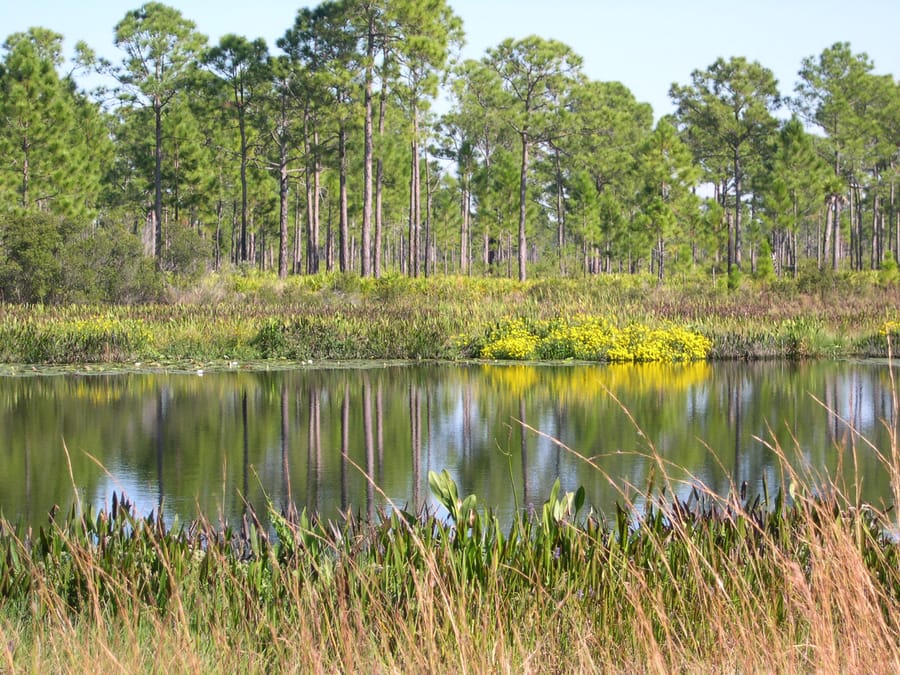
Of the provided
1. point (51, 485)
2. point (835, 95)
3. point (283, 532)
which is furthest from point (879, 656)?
point (835, 95)

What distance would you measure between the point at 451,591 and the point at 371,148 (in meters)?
35.2

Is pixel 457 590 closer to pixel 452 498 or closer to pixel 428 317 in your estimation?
pixel 452 498

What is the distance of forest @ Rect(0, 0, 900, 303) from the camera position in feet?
126

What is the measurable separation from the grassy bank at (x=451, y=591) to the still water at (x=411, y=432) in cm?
101

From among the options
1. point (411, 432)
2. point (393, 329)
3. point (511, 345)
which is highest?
point (393, 329)

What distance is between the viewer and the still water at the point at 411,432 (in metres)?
9.99

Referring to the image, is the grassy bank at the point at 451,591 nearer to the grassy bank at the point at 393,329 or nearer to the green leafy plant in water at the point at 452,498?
the green leafy plant in water at the point at 452,498

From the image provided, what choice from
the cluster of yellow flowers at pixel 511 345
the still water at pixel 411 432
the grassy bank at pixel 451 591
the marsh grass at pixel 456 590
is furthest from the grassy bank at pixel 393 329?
the marsh grass at pixel 456 590

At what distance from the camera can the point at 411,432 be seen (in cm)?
1380

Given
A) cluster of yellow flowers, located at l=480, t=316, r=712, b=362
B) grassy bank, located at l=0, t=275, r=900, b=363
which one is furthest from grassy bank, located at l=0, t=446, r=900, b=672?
cluster of yellow flowers, located at l=480, t=316, r=712, b=362

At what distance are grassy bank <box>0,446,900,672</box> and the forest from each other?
25.1m

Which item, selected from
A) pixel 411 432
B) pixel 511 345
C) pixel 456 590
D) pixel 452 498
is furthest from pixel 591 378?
pixel 456 590

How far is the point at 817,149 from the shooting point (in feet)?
201

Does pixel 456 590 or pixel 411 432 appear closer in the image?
pixel 456 590
